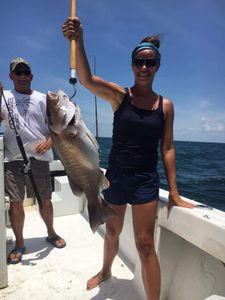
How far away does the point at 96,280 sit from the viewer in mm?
3207

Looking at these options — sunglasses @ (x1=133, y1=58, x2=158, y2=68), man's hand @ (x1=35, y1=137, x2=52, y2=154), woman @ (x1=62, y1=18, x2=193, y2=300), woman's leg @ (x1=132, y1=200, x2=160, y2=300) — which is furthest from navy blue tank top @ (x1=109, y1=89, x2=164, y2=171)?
man's hand @ (x1=35, y1=137, x2=52, y2=154)

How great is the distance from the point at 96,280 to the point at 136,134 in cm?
173

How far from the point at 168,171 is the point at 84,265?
1.76 meters

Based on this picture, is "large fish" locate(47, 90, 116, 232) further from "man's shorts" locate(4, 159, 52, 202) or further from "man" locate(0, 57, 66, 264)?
"man's shorts" locate(4, 159, 52, 202)

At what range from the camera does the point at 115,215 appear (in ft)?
8.65

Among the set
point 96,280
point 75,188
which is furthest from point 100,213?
point 96,280

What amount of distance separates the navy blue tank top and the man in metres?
1.37

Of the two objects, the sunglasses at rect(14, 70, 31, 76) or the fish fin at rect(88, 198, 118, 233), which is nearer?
the fish fin at rect(88, 198, 118, 233)

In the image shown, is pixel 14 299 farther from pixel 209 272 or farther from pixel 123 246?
pixel 209 272

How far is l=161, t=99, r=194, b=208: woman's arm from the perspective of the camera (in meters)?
2.62

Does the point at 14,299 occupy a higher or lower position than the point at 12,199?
lower

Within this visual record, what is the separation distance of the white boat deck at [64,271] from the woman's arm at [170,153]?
1.14 m

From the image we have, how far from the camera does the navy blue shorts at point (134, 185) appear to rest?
8.39 feet

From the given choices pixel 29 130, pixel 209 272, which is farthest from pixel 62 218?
pixel 209 272
